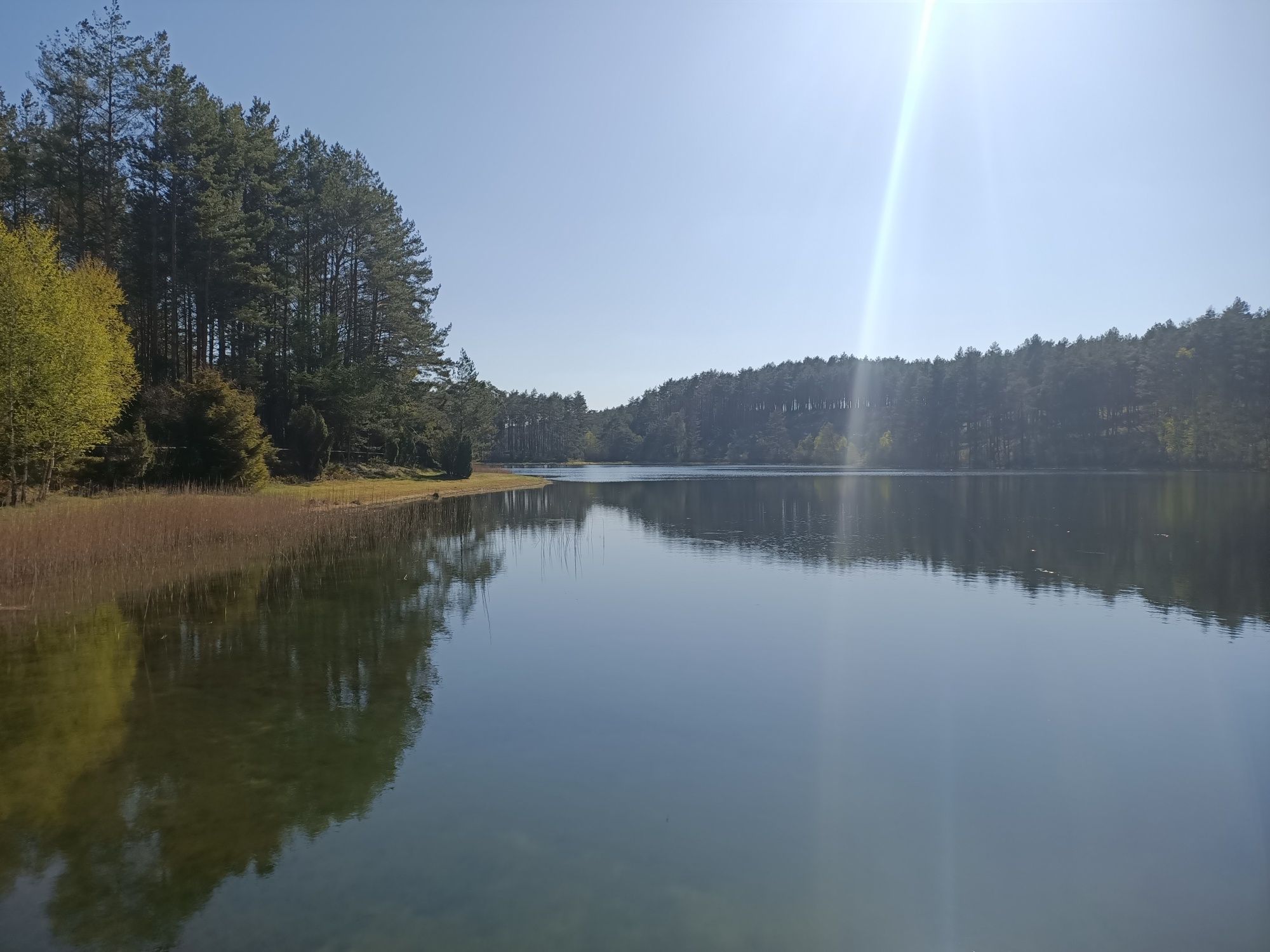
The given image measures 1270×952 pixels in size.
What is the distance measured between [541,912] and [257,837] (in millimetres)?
2308

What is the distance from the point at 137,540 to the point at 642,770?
53.3 ft

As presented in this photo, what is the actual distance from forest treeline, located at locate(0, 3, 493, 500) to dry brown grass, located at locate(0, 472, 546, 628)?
16.7 feet

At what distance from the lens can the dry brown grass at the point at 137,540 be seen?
14484mm

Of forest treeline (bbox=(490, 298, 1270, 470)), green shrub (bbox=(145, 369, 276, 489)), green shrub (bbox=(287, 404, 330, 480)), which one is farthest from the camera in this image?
forest treeline (bbox=(490, 298, 1270, 470))

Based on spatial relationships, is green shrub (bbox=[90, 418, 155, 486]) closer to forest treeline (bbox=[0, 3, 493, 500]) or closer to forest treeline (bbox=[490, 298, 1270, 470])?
forest treeline (bbox=[0, 3, 493, 500])

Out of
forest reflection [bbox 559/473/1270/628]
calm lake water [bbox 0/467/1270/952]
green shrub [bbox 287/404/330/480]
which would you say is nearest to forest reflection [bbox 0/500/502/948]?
calm lake water [bbox 0/467/1270/952]

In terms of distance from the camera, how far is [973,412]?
103000 mm

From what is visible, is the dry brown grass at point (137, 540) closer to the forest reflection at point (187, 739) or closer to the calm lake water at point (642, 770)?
the calm lake water at point (642, 770)

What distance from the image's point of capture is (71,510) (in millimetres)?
18359

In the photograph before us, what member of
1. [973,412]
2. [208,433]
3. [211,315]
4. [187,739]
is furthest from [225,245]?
[973,412]

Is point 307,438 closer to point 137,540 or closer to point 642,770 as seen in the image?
point 137,540

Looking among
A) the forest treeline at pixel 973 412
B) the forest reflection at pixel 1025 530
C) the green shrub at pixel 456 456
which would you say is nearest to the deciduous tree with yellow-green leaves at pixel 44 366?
the forest reflection at pixel 1025 530

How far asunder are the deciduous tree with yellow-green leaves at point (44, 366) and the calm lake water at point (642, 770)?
35.7 ft

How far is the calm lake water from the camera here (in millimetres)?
4801
